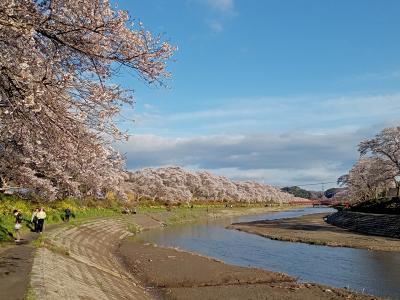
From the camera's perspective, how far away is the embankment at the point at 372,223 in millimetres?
46062

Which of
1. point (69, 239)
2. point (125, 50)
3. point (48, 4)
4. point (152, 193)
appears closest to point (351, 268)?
point (69, 239)

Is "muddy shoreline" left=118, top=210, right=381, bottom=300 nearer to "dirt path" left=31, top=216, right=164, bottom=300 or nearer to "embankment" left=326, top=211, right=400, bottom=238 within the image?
"dirt path" left=31, top=216, right=164, bottom=300

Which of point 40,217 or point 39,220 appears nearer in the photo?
point 40,217

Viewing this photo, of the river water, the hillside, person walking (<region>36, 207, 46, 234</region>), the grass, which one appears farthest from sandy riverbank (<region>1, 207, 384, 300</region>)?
the hillside

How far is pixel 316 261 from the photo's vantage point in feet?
101

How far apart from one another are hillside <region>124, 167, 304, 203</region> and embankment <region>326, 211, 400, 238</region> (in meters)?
48.0

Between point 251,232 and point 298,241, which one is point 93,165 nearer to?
point 298,241

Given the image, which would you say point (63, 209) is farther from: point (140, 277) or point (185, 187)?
point (185, 187)

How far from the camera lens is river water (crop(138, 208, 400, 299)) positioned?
23.7 metres

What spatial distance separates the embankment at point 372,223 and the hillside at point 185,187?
4804cm

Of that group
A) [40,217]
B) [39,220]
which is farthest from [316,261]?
[39,220]

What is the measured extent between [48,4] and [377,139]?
2195 inches

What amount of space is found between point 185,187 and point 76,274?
3864 inches

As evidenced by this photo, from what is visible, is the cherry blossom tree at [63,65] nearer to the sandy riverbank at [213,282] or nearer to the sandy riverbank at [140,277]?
the sandy riverbank at [140,277]
